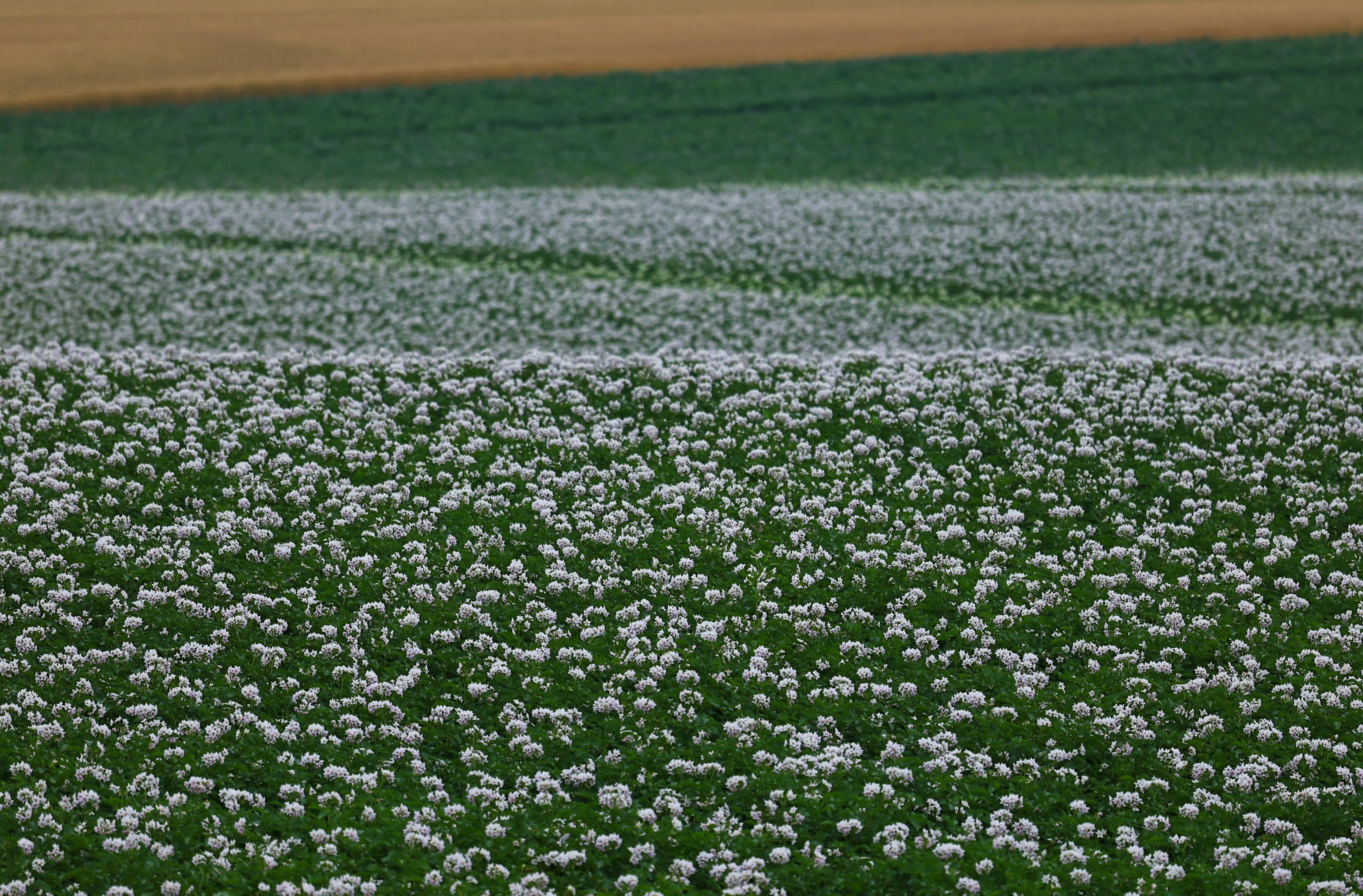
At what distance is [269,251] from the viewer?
37906 mm

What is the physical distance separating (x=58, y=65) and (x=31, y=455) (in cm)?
4620

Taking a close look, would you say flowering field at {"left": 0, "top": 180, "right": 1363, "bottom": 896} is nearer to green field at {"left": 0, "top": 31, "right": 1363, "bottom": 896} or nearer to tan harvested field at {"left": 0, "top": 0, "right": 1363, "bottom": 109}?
green field at {"left": 0, "top": 31, "right": 1363, "bottom": 896}

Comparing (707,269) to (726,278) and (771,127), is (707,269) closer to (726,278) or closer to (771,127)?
(726,278)

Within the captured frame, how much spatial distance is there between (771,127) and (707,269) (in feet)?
65.1

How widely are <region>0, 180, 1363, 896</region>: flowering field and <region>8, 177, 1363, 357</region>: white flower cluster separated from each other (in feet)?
8.74

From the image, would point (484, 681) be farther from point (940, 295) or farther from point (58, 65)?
point (58, 65)

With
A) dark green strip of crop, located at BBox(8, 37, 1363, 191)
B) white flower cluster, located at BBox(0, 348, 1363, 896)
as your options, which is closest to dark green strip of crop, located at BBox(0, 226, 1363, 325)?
dark green strip of crop, located at BBox(8, 37, 1363, 191)

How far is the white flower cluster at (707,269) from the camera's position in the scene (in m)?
31.1

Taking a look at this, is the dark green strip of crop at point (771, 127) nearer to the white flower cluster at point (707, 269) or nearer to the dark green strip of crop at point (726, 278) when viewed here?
the white flower cluster at point (707, 269)

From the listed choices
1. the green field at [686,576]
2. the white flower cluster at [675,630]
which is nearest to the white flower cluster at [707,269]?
the green field at [686,576]

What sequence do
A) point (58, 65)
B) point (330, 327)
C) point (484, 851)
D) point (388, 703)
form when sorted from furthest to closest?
point (58, 65)
point (330, 327)
point (388, 703)
point (484, 851)

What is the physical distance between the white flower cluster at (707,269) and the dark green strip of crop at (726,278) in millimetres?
89

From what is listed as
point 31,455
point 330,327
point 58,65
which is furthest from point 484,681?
point 58,65

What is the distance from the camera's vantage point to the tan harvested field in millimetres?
56781
